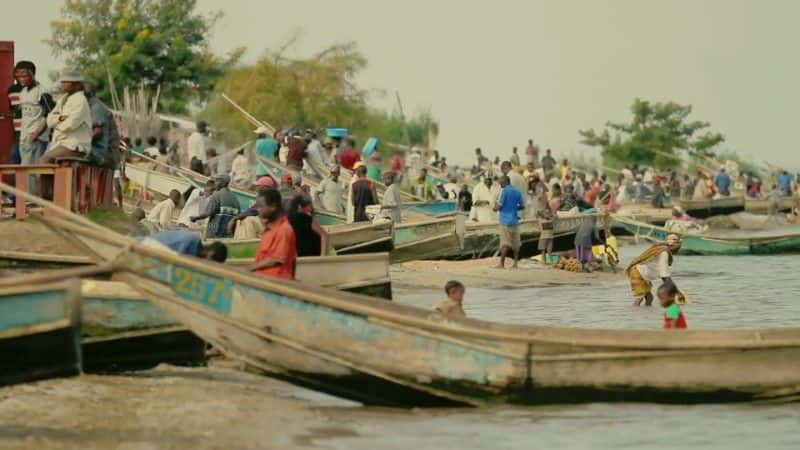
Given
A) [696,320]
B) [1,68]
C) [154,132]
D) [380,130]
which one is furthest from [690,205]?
[1,68]

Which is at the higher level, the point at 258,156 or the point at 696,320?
the point at 258,156

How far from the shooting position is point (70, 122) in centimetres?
1714

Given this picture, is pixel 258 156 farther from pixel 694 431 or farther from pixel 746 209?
pixel 746 209

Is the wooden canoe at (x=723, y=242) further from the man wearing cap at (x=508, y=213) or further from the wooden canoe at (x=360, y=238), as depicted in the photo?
the wooden canoe at (x=360, y=238)

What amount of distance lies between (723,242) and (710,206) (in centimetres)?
1405

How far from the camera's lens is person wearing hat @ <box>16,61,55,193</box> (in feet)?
59.3

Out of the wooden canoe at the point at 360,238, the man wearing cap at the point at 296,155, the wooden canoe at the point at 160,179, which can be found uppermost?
the man wearing cap at the point at 296,155

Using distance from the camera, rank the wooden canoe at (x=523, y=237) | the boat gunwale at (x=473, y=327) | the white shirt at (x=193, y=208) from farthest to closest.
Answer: the wooden canoe at (x=523, y=237) → the white shirt at (x=193, y=208) → the boat gunwale at (x=473, y=327)

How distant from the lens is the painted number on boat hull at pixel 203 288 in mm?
12211

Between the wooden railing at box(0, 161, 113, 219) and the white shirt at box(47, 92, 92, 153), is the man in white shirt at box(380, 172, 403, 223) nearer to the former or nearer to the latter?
the wooden railing at box(0, 161, 113, 219)

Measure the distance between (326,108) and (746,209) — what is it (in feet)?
45.8

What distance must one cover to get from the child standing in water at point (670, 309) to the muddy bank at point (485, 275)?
32.7ft

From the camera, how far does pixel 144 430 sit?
487 inches

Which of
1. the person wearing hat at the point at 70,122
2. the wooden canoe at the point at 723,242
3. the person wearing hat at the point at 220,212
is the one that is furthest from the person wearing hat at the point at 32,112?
the wooden canoe at the point at 723,242
